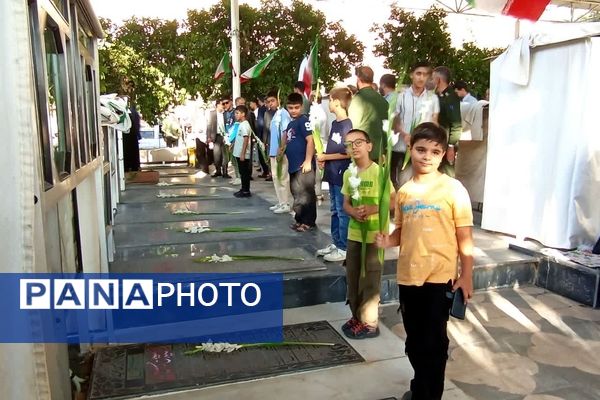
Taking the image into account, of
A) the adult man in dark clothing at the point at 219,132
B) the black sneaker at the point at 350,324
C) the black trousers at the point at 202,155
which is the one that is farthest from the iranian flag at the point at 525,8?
the black trousers at the point at 202,155

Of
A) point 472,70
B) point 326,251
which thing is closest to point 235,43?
point 472,70

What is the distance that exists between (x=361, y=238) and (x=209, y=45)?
35.5 ft

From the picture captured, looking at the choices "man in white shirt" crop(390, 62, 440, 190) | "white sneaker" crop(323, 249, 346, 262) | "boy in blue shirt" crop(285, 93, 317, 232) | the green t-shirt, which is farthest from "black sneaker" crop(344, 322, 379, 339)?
"boy in blue shirt" crop(285, 93, 317, 232)

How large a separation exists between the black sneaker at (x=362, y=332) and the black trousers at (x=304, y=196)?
228 cm

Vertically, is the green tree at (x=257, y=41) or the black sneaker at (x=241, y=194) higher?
the green tree at (x=257, y=41)

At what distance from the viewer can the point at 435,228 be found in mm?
2400

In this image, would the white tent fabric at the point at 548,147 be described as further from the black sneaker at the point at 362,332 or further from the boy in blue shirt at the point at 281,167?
the boy in blue shirt at the point at 281,167

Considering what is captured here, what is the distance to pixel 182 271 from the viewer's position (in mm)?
4043

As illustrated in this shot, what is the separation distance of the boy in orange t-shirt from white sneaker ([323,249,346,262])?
184 cm

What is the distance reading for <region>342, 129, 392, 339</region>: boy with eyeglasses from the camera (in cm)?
326

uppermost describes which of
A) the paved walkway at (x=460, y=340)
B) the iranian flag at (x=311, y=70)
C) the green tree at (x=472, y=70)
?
the green tree at (x=472, y=70)

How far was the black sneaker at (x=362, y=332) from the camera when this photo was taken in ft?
11.0

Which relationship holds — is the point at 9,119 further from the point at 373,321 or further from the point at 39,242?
the point at 373,321

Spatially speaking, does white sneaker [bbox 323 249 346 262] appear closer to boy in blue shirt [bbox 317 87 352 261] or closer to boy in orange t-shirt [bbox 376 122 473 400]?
boy in blue shirt [bbox 317 87 352 261]
